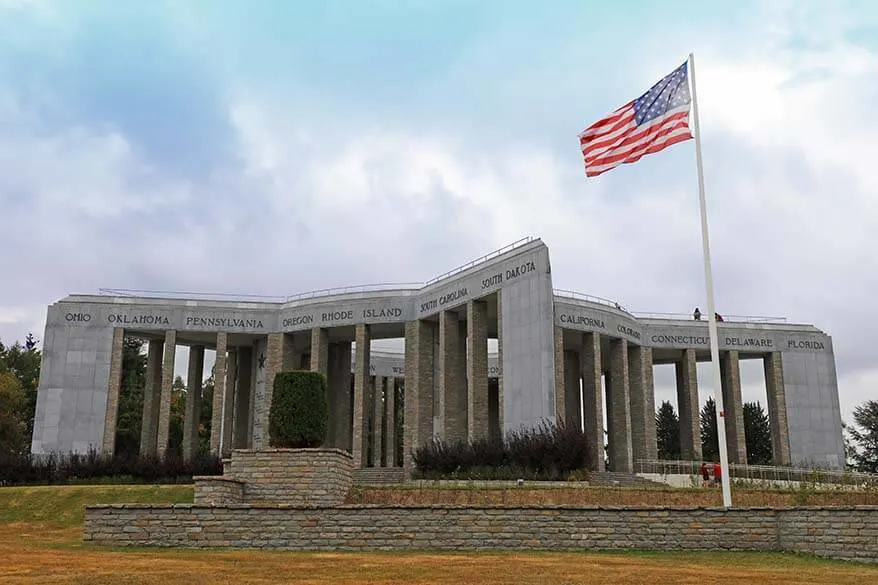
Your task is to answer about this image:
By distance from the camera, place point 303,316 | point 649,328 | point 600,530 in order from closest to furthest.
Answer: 1. point 600,530
2. point 303,316
3. point 649,328

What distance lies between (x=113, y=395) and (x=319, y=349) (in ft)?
32.7

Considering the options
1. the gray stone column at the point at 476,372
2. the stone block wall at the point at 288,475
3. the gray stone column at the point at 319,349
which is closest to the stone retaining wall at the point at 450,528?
the stone block wall at the point at 288,475

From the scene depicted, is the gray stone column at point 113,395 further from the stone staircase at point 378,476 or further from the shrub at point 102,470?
the stone staircase at point 378,476

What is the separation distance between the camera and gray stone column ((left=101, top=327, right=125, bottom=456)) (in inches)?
1617

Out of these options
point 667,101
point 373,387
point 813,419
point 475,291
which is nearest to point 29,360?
point 373,387

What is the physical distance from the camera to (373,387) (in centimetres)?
5662

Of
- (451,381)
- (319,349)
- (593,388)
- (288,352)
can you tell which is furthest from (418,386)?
(593,388)

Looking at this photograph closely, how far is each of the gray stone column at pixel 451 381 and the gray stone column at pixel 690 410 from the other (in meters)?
13.6

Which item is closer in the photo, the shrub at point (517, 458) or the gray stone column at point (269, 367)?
the shrub at point (517, 458)

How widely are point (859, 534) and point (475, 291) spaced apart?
2426 centimetres

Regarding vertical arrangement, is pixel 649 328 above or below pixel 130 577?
above

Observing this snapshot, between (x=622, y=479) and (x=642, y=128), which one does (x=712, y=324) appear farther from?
(x=622, y=479)

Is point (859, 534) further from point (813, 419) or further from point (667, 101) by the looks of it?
point (813, 419)

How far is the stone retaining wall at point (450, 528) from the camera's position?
15477 mm
